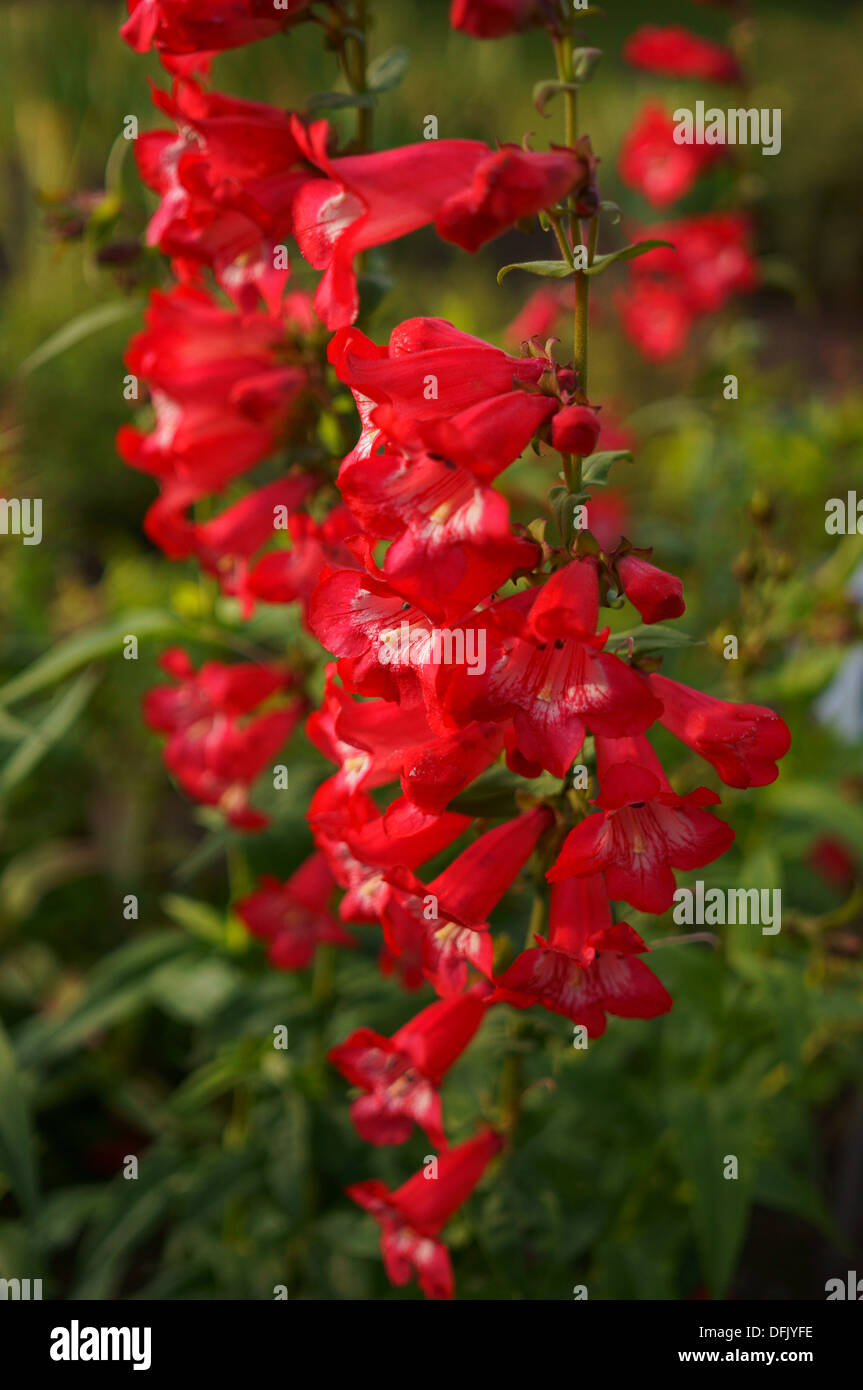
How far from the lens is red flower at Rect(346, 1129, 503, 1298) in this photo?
4.80 ft

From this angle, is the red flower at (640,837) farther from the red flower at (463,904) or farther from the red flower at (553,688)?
the red flower at (463,904)

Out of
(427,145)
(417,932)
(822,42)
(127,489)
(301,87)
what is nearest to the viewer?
(427,145)

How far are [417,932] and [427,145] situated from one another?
83cm

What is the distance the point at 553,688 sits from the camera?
3.48 ft

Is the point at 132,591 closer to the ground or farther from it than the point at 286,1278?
farther from it

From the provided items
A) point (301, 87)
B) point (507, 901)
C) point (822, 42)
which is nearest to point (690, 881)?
point (507, 901)

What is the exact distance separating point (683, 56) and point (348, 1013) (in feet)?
9.81

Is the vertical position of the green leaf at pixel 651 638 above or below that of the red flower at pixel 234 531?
below

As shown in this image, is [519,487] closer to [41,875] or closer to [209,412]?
[209,412]

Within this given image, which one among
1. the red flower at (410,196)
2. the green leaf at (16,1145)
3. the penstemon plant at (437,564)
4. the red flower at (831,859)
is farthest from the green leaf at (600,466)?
the red flower at (831,859)

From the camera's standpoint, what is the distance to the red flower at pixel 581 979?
1.12m

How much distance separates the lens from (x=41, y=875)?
3078mm

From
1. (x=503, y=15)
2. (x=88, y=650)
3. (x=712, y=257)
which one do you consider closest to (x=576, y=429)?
(x=503, y=15)

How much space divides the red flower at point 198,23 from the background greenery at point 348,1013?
441 millimetres
